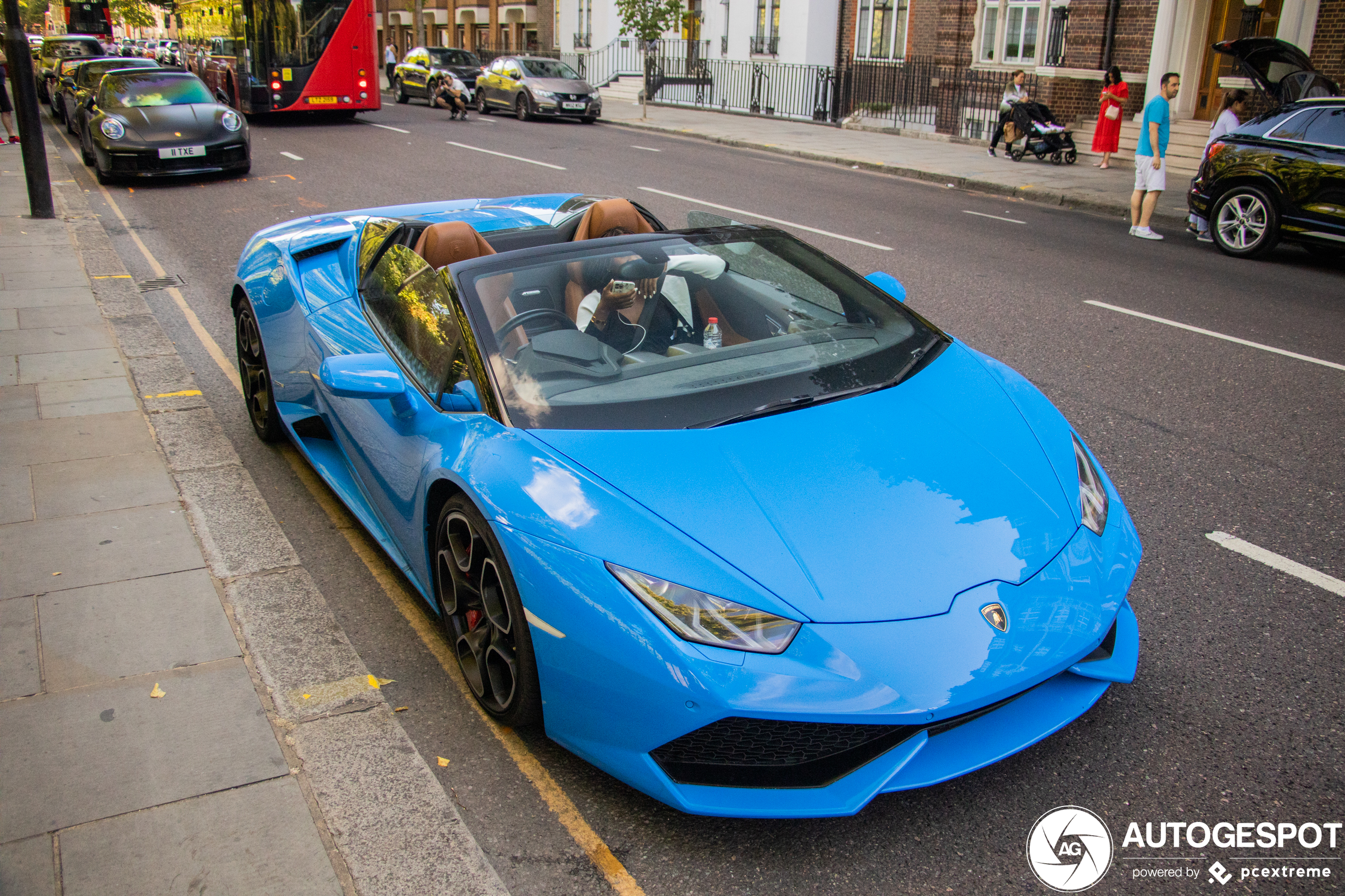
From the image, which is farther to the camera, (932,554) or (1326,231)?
(1326,231)

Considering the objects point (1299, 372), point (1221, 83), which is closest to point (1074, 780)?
point (1299, 372)

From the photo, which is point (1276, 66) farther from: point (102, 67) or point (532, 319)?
point (102, 67)

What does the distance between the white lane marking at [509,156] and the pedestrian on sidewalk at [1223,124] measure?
357 inches

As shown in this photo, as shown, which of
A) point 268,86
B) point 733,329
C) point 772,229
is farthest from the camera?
point 268,86

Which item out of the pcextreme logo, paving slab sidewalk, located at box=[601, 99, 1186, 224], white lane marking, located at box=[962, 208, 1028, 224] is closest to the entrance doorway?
paving slab sidewalk, located at box=[601, 99, 1186, 224]

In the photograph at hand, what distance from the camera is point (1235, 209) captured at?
35.7ft

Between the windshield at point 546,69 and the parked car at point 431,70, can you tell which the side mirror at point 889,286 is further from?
the parked car at point 431,70

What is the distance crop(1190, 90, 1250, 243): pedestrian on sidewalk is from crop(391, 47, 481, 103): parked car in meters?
21.3

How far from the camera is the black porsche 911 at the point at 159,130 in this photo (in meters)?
13.8

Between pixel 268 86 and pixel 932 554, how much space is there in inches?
923

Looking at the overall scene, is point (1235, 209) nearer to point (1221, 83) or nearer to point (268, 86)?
point (1221, 83)

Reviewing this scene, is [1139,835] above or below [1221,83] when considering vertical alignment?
below

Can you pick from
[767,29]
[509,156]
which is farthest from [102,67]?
[767,29]

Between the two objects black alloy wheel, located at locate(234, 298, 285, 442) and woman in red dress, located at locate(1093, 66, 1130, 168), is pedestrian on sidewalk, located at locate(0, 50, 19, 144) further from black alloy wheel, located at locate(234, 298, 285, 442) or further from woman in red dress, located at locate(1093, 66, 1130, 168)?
woman in red dress, located at locate(1093, 66, 1130, 168)
